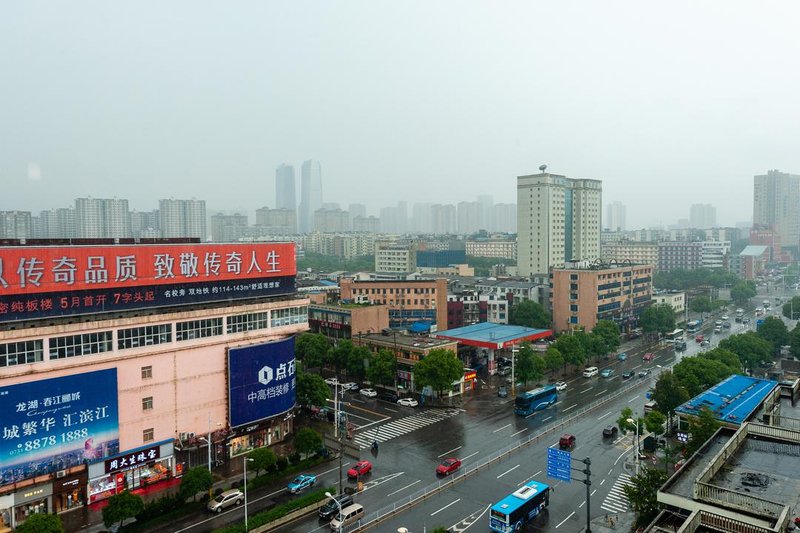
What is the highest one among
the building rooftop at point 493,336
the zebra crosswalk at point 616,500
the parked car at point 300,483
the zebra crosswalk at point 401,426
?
the building rooftop at point 493,336

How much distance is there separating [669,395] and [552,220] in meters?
64.1

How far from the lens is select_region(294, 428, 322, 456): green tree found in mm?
28562

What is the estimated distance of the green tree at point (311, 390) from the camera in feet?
115

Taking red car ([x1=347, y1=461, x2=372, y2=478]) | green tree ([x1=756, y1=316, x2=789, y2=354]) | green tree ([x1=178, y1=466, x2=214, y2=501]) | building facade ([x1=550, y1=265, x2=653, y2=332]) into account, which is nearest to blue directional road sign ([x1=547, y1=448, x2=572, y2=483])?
red car ([x1=347, y1=461, x2=372, y2=478])

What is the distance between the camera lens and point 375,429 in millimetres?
34312

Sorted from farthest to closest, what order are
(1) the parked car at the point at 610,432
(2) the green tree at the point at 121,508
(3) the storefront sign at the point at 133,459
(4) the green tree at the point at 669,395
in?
1. (1) the parked car at the point at 610,432
2. (4) the green tree at the point at 669,395
3. (3) the storefront sign at the point at 133,459
4. (2) the green tree at the point at 121,508

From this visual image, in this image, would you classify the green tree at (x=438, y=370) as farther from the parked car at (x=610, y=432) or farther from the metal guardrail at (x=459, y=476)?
the parked car at (x=610, y=432)

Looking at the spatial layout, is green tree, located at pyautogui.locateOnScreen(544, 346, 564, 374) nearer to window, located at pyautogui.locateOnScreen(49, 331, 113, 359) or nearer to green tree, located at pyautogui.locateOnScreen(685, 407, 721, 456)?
green tree, located at pyautogui.locateOnScreen(685, 407, 721, 456)

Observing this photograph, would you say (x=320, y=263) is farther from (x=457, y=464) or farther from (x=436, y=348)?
(x=457, y=464)

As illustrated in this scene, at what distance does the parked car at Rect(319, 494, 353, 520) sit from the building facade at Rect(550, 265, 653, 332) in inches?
1705

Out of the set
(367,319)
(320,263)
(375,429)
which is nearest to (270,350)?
(375,429)

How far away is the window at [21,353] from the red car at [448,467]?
17704 mm

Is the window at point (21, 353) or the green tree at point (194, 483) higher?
the window at point (21, 353)

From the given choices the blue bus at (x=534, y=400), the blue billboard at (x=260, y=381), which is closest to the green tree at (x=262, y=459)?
the blue billboard at (x=260, y=381)
